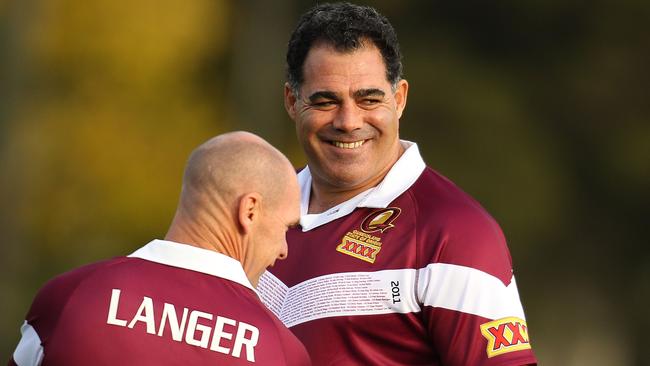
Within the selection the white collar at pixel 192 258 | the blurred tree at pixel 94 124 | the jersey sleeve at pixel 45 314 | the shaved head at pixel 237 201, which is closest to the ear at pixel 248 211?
the shaved head at pixel 237 201

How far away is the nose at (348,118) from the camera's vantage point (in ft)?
18.2

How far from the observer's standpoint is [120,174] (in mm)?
19250

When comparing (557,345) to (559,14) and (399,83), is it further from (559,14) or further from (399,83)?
(399,83)

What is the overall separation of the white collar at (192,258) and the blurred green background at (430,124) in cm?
1460

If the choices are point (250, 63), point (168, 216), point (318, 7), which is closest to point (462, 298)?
point (318, 7)

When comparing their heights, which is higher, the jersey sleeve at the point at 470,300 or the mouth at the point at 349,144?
the mouth at the point at 349,144

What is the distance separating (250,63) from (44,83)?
10.1 ft

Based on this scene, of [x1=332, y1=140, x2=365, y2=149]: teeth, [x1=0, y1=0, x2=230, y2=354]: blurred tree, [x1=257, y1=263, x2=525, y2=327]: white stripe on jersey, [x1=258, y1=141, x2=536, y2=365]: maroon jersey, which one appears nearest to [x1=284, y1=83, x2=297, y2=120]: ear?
[x1=332, y1=140, x2=365, y2=149]: teeth

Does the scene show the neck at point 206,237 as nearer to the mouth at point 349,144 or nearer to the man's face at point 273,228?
the man's face at point 273,228

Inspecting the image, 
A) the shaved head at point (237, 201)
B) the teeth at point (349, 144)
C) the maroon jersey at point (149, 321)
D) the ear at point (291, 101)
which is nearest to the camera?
the maroon jersey at point (149, 321)

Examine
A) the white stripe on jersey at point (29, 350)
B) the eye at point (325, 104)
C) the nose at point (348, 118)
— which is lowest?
the white stripe on jersey at point (29, 350)

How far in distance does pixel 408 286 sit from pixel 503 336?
39 centimetres

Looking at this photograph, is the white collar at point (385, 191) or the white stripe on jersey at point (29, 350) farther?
the white collar at point (385, 191)

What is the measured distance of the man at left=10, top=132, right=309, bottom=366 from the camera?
4.23 m
